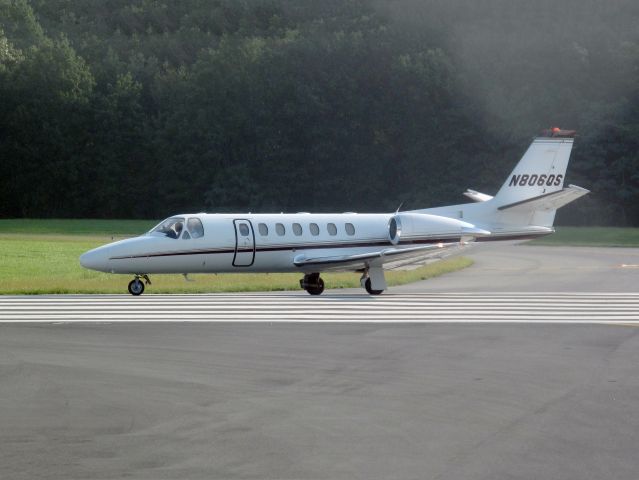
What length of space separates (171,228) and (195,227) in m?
0.58

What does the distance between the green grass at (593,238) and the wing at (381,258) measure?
3572 cm

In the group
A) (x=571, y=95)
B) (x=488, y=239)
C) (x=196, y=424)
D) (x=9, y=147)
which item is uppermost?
(x=571, y=95)

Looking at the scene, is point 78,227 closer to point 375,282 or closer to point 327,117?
point 327,117

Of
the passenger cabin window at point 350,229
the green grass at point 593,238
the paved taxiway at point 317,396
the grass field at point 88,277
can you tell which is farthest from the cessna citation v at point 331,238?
the green grass at point 593,238

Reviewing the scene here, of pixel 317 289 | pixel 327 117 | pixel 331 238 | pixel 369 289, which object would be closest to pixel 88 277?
pixel 331 238

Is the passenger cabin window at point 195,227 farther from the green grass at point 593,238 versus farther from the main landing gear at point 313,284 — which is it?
the green grass at point 593,238

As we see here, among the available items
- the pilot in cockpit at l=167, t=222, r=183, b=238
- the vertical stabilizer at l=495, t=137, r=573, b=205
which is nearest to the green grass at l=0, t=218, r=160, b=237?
the vertical stabilizer at l=495, t=137, r=573, b=205

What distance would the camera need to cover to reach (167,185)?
8675cm

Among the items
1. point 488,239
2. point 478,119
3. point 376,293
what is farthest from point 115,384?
point 478,119

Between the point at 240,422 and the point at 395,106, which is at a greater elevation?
the point at 395,106

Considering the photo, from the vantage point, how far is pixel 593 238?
68500mm

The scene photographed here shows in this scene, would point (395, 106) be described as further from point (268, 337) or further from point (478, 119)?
point (268, 337)

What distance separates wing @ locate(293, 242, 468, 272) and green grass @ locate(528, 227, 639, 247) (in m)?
35.7

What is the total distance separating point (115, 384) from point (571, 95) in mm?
72936
